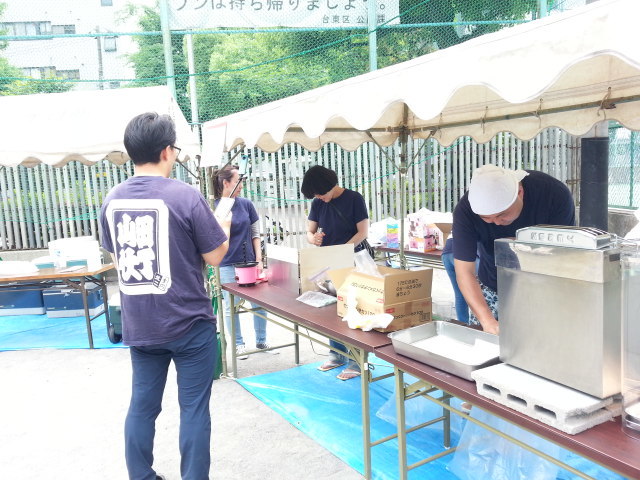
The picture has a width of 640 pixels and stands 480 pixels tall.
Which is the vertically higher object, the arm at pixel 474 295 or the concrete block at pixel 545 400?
the arm at pixel 474 295

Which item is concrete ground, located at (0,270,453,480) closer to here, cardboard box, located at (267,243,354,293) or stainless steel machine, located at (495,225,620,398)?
cardboard box, located at (267,243,354,293)

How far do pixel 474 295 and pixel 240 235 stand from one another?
2254mm

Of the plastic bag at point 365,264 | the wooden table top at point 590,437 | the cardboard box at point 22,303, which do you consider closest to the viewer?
the wooden table top at point 590,437

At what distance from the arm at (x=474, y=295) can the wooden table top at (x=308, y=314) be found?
41cm

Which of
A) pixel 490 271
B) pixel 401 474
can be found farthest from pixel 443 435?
pixel 490 271

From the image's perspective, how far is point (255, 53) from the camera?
1341 centimetres

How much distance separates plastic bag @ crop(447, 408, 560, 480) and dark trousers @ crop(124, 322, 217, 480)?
1.21 m

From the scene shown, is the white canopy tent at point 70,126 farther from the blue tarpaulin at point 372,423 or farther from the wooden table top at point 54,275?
the blue tarpaulin at point 372,423

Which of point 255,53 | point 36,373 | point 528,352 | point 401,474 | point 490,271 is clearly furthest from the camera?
point 255,53

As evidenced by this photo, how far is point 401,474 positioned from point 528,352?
886mm

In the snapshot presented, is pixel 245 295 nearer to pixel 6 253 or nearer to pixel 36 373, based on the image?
pixel 36 373

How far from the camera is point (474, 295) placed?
2309 millimetres

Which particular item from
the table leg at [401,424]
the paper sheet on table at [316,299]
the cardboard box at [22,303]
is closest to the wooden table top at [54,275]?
the cardboard box at [22,303]

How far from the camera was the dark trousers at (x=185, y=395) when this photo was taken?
2191mm
